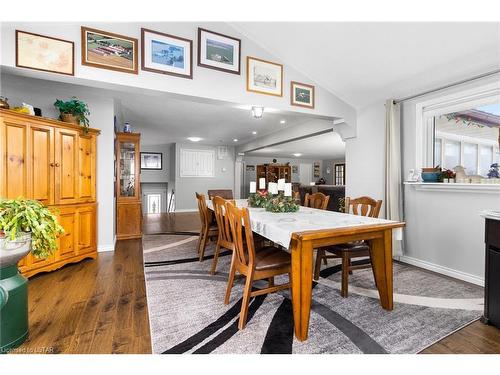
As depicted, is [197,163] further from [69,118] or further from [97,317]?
[97,317]

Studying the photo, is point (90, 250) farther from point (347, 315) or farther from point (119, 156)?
point (347, 315)

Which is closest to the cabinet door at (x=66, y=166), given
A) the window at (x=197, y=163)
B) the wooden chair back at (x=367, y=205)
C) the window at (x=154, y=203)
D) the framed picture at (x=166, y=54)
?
the framed picture at (x=166, y=54)

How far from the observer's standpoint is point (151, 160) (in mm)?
9117

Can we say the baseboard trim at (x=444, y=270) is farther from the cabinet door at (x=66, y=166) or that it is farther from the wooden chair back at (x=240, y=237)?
the cabinet door at (x=66, y=166)

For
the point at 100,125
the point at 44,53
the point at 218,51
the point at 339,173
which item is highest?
the point at 218,51

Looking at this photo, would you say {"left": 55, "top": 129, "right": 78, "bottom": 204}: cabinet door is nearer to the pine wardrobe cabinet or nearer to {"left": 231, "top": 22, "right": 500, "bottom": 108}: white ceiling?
the pine wardrobe cabinet

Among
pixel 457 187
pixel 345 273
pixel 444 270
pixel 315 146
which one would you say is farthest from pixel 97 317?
pixel 315 146

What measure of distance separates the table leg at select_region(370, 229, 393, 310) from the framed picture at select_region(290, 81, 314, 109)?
210cm

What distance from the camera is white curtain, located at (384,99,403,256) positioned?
129 inches

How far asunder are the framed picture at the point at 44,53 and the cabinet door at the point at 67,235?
1540 millimetres

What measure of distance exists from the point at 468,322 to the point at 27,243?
3.14 metres

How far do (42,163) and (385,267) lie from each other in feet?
11.7

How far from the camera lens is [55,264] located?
2.88 meters
